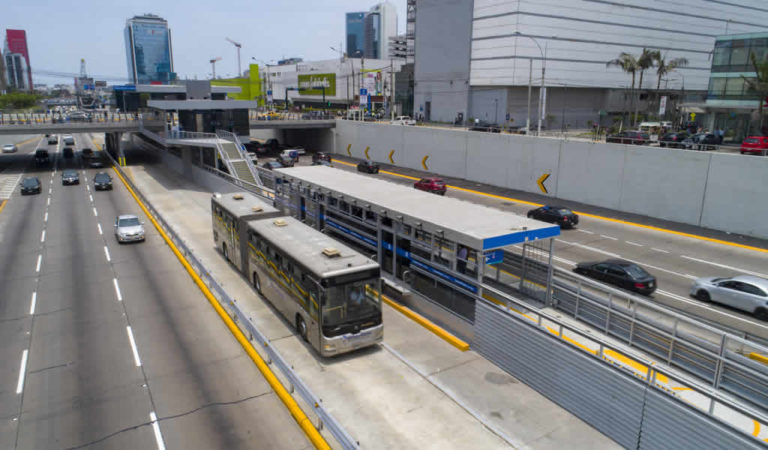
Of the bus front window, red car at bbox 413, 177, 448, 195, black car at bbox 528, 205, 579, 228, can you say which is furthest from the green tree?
the bus front window

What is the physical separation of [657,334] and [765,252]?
19710mm

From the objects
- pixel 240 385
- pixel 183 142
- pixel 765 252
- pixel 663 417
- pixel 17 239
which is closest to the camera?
pixel 663 417

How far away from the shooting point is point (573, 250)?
1027 inches

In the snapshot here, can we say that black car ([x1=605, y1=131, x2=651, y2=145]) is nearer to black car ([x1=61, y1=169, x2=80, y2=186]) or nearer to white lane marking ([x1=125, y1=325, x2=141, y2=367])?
white lane marking ([x1=125, y1=325, x2=141, y2=367])

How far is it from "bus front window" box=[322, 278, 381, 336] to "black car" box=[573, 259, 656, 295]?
11084mm

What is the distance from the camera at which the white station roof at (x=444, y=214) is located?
45.0 ft

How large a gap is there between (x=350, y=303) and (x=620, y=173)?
28.5 meters

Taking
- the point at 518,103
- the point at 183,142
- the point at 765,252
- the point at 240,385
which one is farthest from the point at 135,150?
the point at 765,252

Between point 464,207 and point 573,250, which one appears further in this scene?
point 573,250

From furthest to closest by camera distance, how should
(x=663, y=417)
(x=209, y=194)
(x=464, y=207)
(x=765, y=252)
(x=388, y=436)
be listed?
(x=209, y=194)
(x=765, y=252)
(x=464, y=207)
(x=388, y=436)
(x=663, y=417)

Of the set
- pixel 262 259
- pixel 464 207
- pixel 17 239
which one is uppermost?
pixel 464 207

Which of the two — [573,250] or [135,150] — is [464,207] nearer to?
[573,250]

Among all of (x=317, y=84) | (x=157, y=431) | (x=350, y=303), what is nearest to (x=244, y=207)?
(x=350, y=303)

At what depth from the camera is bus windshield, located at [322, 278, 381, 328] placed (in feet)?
43.7
